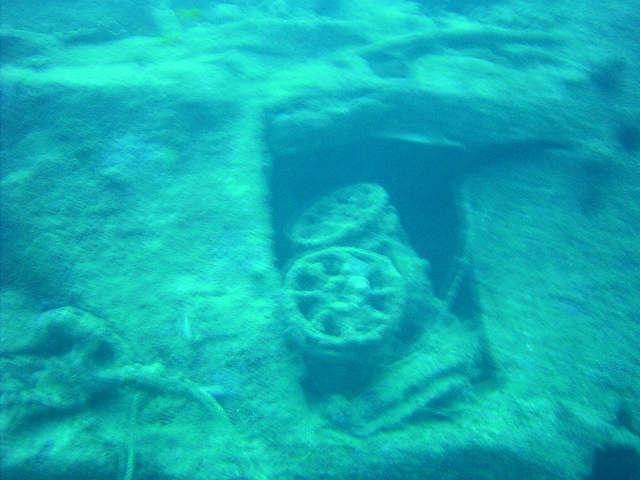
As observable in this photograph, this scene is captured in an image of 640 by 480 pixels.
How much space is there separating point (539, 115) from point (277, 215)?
3067mm

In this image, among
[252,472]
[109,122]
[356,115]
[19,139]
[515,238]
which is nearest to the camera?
[252,472]

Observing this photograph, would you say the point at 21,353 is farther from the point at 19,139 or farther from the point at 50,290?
the point at 19,139

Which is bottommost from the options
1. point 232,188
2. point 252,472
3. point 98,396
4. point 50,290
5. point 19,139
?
point 252,472

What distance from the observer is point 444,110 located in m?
4.27

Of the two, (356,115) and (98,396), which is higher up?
(356,115)

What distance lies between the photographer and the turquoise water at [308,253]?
2.35 m

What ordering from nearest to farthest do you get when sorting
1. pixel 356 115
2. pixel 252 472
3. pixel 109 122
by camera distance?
1. pixel 252 472
2. pixel 109 122
3. pixel 356 115

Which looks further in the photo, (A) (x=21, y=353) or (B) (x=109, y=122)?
(B) (x=109, y=122)

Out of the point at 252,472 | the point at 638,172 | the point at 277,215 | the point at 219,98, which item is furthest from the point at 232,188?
the point at 638,172

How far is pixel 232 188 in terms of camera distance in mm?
3244

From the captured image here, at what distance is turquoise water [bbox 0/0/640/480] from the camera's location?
2.35 metres

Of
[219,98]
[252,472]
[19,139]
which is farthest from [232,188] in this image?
[252,472]

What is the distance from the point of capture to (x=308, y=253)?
11.0ft

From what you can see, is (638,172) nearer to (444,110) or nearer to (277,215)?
(444,110)
